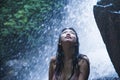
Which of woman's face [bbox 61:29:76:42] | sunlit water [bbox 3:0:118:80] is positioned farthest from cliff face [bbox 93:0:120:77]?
sunlit water [bbox 3:0:118:80]

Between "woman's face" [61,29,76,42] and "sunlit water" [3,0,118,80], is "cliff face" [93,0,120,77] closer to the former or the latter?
"woman's face" [61,29,76,42]

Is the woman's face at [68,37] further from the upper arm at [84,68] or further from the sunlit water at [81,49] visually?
the sunlit water at [81,49]

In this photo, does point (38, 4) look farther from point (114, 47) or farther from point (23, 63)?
point (114, 47)

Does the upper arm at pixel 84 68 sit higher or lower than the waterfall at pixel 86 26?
higher

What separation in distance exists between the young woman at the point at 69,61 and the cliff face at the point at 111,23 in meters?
1.56

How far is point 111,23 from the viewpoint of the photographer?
17.1ft

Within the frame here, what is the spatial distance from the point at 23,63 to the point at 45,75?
2.49 feet

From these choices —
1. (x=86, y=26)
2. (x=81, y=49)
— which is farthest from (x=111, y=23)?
(x=86, y=26)

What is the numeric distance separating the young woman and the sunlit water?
349 centimetres

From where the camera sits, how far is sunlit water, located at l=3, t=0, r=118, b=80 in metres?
7.90

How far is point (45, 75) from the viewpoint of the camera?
8.60 metres

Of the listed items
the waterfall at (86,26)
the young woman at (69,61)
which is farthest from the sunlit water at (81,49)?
the young woman at (69,61)

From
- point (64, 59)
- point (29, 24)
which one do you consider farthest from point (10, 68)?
point (64, 59)

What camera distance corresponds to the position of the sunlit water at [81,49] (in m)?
7.90
